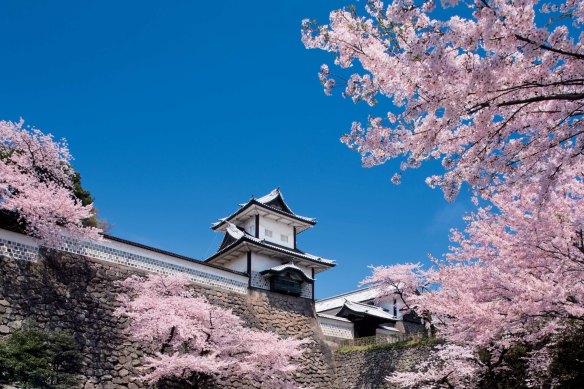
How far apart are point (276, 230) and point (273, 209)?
3.65 ft

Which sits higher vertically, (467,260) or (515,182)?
(467,260)

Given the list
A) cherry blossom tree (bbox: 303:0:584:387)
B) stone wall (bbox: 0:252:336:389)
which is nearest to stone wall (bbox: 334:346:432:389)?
stone wall (bbox: 0:252:336:389)

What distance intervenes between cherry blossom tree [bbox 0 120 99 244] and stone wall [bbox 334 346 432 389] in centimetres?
1121

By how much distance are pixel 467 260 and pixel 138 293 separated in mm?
9613

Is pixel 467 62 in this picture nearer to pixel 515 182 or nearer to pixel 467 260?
pixel 515 182

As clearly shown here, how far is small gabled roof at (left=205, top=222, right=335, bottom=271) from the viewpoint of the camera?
2025cm

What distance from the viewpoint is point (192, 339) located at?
1288 cm

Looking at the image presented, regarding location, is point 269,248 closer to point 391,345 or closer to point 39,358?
point 391,345

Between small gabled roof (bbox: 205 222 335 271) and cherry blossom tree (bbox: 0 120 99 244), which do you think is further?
small gabled roof (bbox: 205 222 335 271)

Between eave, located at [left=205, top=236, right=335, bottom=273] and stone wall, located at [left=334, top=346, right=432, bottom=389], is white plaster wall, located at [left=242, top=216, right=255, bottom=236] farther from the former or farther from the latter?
stone wall, located at [left=334, top=346, right=432, bottom=389]

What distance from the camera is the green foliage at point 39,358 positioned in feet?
32.0

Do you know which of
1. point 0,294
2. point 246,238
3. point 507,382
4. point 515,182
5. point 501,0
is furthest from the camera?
point 246,238

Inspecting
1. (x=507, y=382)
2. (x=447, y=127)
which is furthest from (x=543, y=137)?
(x=507, y=382)

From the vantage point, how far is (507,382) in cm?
1406
